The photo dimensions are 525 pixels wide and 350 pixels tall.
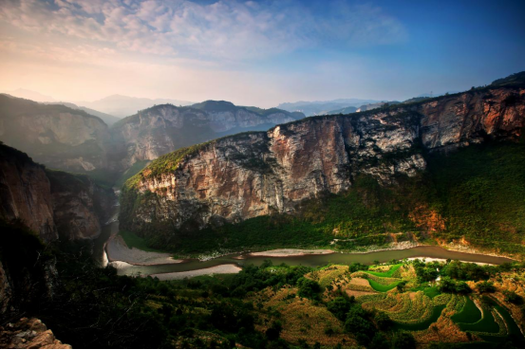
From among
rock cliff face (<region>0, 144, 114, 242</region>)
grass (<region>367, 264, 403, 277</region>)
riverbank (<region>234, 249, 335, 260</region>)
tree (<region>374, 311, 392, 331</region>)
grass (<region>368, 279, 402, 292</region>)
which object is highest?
rock cliff face (<region>0, 144, 114, 242</region>)

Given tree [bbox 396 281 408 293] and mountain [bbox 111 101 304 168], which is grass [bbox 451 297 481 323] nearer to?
tree [bbox 396 281 408 293]

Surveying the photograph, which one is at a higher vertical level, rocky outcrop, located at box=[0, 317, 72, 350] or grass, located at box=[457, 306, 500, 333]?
rocky outcrop, located at box=[0, 317, 72, 350]

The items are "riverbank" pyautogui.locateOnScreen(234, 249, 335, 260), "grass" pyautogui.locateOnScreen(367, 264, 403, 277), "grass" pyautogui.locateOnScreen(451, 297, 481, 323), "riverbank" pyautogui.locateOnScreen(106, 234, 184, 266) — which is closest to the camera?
"grass" pyautogui.locateOnScreen(451, 297, 481, 323)

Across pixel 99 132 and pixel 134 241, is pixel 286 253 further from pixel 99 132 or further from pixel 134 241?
pixel 99 132

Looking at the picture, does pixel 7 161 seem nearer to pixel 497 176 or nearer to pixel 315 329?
pixel 315 329

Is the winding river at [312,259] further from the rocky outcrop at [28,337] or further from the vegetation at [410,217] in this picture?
the rocky outcrop at [28,337]

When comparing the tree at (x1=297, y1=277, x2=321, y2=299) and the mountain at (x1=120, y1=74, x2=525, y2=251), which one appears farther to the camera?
the mountain at (x1=120, y1=74, x2=525, y2=251)

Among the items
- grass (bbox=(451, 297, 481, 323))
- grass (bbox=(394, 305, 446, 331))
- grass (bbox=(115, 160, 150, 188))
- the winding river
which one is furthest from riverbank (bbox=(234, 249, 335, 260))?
grass (bbox=(115, 160, 150, 188))

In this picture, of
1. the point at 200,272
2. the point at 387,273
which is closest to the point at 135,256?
the point at 200,272
